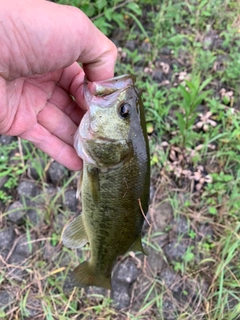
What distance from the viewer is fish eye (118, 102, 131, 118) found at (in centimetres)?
188

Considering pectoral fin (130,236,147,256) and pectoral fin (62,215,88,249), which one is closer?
pectoral fin (130,236,147,256)

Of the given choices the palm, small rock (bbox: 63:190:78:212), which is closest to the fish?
the palm

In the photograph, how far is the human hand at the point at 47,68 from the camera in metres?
1.84

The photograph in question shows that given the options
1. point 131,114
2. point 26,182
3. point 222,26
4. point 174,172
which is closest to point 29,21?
point 131,114

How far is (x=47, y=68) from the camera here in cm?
202

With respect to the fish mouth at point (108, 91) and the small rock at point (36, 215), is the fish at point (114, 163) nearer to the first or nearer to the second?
the fish mouth at point (108, 91)

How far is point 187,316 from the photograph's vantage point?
2.73m

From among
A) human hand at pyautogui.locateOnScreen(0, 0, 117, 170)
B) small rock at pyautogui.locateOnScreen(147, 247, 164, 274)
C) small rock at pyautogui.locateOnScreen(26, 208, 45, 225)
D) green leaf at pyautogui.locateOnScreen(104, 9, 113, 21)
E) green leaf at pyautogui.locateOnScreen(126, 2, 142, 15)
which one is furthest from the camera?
green leaf at pyautogui.locateOnScreen(126, 2, 142, 15)

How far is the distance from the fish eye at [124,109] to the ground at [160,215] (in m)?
1.09

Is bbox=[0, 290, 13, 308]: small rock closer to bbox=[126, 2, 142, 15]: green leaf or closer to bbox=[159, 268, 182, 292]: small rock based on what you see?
bbox=[159, 268, 182, 292]: small rock

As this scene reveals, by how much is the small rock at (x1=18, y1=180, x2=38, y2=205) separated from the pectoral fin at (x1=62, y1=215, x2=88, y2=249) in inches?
34.3

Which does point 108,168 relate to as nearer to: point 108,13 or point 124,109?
point 124,109

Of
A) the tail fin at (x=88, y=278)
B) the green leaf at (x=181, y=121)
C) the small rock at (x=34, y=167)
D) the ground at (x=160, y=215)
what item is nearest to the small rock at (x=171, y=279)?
the ground at (x=160, y=215)

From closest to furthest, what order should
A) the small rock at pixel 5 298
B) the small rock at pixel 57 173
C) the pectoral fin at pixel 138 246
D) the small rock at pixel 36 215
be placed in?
the pectoral fin at pixel 138 246 → the small rock at pixel 5 298 → the small rock at pixel 36 215 → the small rock at pixel 57 173
